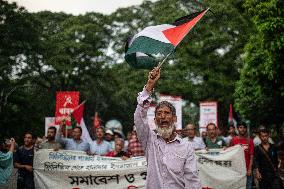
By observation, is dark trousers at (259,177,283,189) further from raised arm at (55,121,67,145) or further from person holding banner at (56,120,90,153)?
raised arm at (55,121,67,145)

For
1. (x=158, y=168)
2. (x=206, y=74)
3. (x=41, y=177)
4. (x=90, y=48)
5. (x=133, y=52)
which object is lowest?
(x=41, y=177)

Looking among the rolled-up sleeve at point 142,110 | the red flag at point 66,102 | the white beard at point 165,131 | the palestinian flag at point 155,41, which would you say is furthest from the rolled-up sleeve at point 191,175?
the red flag at point 66,102

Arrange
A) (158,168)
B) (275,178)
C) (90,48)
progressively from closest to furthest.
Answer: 1. (158,168)
2. (275,178)
3. (90,48)

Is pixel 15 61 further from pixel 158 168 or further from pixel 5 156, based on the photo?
pixel 158 168

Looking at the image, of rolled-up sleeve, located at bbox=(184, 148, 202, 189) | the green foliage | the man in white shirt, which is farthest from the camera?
the green foliage

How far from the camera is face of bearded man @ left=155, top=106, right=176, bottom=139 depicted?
14.6 ft

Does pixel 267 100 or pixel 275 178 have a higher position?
pixel 267 100

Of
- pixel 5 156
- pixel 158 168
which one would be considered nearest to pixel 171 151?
pixel 158 168

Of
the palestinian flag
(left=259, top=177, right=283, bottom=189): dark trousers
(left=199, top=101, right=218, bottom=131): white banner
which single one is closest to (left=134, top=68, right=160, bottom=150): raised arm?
the palestinian flag

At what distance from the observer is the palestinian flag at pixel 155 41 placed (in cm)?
589

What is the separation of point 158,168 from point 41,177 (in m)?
5.97

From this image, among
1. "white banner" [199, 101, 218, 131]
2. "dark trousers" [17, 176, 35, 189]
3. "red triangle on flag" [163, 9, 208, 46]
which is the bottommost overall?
"dark trousers" [17, 176, 35, 189]

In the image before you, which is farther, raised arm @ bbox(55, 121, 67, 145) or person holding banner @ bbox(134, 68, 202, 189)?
raised arm @ bbox(55, 121, 67, 145)

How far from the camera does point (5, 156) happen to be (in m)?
8.53
